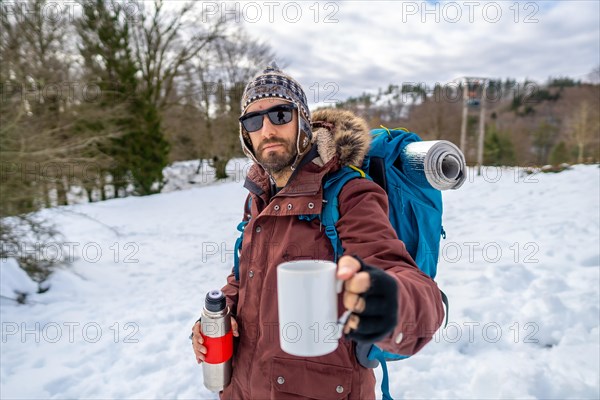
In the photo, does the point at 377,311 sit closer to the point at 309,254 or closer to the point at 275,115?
the point at 309,254

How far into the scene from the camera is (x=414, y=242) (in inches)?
59.1

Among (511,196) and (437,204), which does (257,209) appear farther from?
(511,196)

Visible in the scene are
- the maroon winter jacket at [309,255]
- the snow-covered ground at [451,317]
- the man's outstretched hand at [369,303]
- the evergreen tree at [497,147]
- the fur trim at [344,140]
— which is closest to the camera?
the man's outstretched hand at [369,303]

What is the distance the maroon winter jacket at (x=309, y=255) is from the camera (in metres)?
1.19

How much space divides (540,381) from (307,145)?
2.64 metres

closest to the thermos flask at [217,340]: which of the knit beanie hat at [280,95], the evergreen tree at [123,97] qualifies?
Result: the knit beanie hat at [280,95]

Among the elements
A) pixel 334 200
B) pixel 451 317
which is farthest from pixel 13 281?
pixel 451 317

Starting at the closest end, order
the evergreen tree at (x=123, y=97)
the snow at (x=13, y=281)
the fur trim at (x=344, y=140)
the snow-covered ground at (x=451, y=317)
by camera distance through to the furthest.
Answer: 1. the fur trim at (x=344, y=140)
2. the snow-covered ground at (x=451, y=317)
3. the snow at (x=13, y=281)
4. the evergreen tree at (x=123, y=97)

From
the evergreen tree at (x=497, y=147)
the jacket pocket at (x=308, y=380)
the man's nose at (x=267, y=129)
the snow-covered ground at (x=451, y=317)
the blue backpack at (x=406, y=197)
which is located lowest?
the snow-covered ground at (x=451, y=317)

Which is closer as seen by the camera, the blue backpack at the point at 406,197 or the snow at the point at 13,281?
the blue backpack at the point at 406,197

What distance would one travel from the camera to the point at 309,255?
1.36 meters

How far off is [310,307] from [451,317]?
3218 millimetres

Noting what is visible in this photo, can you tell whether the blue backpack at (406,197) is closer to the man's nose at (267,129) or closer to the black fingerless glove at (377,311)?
the man's nose at (267,129)

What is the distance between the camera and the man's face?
63.4 inches
